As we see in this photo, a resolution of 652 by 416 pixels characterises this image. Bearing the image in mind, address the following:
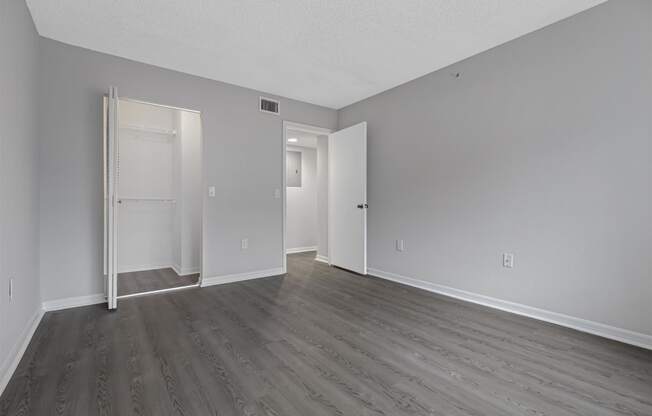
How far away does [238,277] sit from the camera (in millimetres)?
3777

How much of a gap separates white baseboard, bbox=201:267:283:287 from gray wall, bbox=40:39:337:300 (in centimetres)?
5

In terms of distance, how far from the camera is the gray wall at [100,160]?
2.74 m

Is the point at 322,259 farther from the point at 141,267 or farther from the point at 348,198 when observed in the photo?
the point at 141,267

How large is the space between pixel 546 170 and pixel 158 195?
185 inches

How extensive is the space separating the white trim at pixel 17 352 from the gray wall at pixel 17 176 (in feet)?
0.03

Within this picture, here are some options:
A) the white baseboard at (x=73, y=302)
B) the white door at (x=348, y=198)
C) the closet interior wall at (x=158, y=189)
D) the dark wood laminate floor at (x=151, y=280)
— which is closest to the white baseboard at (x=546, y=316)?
the white door at (x=348, y=198)

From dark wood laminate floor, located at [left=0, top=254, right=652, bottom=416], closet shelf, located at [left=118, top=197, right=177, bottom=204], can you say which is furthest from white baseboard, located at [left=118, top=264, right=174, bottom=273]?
dark wood laminate floor, located at [left=0, top=254, right=652, bottom=416]

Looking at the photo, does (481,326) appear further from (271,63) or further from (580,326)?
(271,63)

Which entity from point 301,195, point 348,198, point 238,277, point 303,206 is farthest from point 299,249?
point 238,277

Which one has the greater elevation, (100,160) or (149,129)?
(149,129)

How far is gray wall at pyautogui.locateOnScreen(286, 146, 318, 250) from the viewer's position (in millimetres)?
6047

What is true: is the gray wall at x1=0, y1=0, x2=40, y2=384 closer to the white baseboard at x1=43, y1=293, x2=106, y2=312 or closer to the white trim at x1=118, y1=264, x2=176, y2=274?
the white baseboard at x1=43, y1=293, x2=106, y2=312

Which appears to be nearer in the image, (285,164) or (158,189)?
(285,164)

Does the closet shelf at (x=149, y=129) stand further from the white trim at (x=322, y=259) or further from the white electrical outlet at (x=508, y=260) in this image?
the white electrical outlet at (x=508, y=260)
